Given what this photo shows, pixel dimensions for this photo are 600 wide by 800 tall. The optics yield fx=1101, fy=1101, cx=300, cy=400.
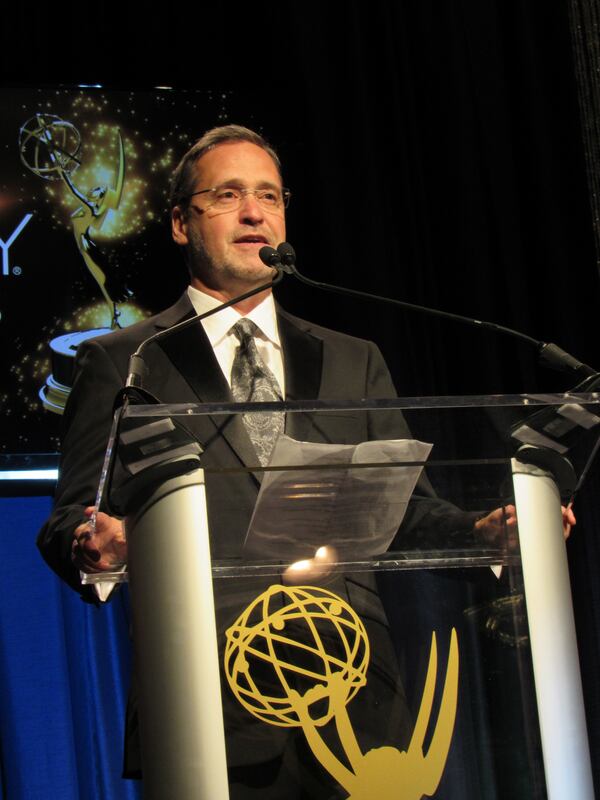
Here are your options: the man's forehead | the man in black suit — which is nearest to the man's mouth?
the man in black suit

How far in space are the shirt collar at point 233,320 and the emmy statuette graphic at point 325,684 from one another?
34.7 inches

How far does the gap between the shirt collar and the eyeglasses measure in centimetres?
21

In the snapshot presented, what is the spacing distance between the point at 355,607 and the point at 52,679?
1.73m

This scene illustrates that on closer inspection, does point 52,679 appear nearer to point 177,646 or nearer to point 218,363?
point 218,363

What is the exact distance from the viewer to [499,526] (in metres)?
1.09

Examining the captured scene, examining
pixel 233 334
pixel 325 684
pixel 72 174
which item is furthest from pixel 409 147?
pixel 325 684

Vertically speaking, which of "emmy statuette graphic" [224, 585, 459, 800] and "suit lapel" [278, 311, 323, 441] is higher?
"suit lapel" [278, 311, 323, 441]

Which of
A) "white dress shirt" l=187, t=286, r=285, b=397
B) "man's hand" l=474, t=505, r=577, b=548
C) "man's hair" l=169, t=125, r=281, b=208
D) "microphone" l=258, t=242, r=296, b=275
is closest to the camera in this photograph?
"man's hand" l=474, t=505, r=577, b=548

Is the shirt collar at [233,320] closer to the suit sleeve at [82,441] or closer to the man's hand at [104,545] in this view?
the suit sleeve at [82,441]

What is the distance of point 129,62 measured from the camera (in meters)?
3.11

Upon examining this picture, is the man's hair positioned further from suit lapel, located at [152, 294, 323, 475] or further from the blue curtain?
the blue curtain

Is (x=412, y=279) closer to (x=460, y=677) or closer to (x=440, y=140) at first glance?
(x=440, y=140)

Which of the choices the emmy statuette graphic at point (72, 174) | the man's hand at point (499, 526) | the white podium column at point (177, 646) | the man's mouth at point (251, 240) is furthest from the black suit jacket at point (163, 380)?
the emmy statuette graphic at point (72, 174)

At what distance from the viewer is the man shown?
3.30 feet
